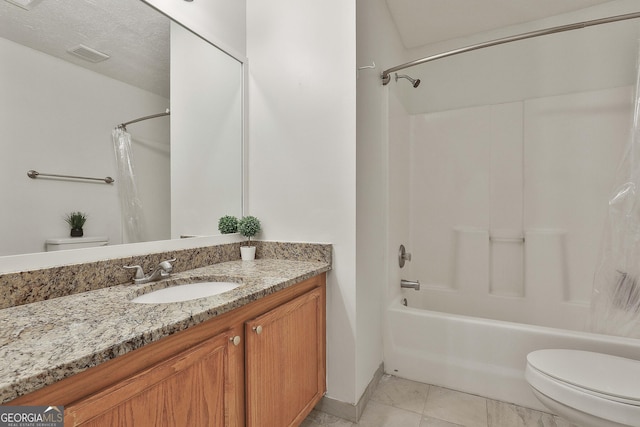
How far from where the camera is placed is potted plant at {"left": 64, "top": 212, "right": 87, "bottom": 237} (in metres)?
1.09

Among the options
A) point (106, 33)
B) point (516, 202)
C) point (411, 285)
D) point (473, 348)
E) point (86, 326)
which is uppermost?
point (106, 33)

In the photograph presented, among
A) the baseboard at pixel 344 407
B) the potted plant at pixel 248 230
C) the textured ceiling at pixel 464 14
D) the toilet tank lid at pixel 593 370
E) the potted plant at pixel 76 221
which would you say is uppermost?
A: the textured ceiling at pixel 464 14

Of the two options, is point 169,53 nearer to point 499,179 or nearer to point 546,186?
point 499,179

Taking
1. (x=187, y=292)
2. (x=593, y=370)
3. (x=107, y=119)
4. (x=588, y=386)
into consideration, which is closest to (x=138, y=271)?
(x=187, y=292)

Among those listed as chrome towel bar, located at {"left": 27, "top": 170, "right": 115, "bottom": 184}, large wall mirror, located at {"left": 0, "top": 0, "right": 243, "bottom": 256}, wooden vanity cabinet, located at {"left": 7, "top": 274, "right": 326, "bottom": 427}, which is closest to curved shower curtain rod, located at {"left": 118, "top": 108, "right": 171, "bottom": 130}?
large wall mirror, located at {"left": 0, "top": 0, "right": 243, "bottom": 256}

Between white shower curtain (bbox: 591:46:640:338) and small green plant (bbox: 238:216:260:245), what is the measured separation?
178 cm

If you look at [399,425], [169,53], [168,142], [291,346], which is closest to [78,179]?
[168,142]

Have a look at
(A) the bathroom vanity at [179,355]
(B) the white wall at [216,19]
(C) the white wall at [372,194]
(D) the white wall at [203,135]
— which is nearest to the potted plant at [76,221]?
(A) the bathroom vanity at [179,355]

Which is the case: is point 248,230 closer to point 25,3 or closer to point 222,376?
point 222,376

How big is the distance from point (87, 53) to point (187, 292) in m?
0.98

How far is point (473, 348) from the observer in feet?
5.72

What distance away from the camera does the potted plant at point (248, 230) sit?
168cm

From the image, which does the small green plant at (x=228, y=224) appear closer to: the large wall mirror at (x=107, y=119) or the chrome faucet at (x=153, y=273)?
the large wall mirror at (x=107, y=119)

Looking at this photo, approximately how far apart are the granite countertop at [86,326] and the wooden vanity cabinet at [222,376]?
49 millimetres
